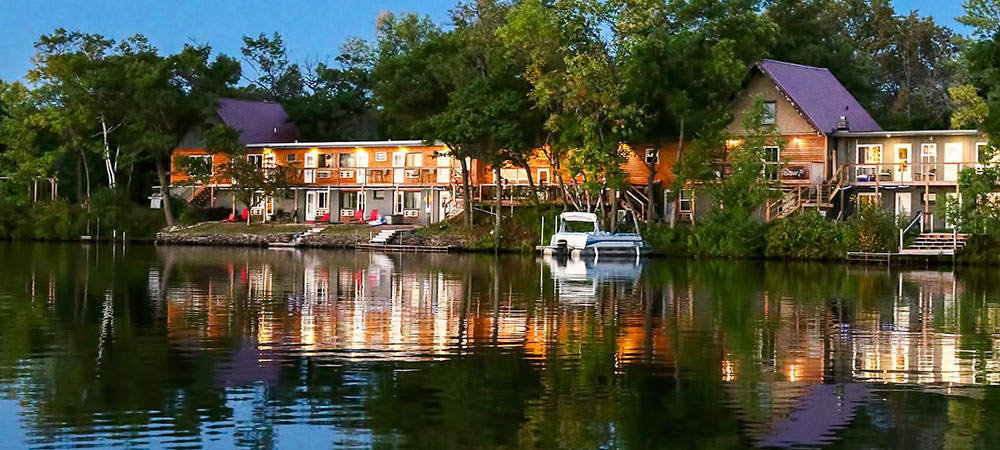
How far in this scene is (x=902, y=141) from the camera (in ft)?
198

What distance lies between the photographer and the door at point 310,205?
78125 mm

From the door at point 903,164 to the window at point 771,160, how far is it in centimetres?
524

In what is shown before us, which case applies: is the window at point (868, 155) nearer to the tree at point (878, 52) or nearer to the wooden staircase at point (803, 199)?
the wooden staircase at point (803, 199)

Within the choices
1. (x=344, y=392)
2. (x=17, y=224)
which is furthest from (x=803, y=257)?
(x=17, y=224)

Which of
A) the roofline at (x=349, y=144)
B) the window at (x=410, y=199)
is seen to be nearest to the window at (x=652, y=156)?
the roofline at (x=349, y=144)

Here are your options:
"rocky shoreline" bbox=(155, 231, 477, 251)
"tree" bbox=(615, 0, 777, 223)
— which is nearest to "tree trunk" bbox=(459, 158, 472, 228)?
"rocky shoreline" bbox=(155, 231, 477, 251)

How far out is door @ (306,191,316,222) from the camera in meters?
78.1

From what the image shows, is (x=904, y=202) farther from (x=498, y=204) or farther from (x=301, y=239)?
(x=301, y=239)

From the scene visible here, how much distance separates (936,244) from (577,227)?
16534mm

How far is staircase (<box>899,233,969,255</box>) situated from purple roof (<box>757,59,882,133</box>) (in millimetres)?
8255

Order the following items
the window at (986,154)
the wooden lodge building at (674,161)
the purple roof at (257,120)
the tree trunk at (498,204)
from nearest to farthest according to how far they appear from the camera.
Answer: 1. the window at (986,154)
2. the wooden lodge building at (674,161)
3. the tree trunk at (498,204)
4. the purple roof at (257,120)

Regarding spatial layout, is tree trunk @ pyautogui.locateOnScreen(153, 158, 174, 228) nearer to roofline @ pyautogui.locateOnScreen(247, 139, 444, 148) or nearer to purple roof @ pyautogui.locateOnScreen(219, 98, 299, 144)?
purple roof @ pyautogui.locateOnScreen(219, 98, 299, 144)

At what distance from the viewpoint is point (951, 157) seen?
59188mm

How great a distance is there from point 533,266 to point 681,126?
13.6 m
